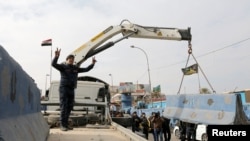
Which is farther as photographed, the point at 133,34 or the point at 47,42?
the point at 47,42

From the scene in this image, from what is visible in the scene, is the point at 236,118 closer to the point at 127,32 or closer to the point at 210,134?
the point at 127,32

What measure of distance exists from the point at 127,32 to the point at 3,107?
10185 mm

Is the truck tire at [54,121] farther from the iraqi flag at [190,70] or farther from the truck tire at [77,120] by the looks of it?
the iraqi flag at [190,70]

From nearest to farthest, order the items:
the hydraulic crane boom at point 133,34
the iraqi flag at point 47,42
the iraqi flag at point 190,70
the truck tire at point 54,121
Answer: the truck tire at point 54,121 → the hydraulic crane boom at point 133,34 → the iraqi flag at point 190,70 → the iraqi flag at point 47,42

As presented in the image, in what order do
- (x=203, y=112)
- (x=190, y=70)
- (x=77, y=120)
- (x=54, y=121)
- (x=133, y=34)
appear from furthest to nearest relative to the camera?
(x=190, y=70), (x=203, y=112), (x=133, y=34), (x=77, y=120), (x=54, y=121)

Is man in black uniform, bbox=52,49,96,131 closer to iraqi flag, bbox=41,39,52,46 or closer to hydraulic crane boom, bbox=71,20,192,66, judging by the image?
hydraulic crane boom, bbox=71,20,192,66

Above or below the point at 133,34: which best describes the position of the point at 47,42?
above

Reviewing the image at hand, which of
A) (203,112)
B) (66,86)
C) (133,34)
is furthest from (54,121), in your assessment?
(203,112)

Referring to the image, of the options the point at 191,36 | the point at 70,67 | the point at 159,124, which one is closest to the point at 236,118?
the point at 191,36

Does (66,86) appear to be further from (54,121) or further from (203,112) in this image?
(203,112)

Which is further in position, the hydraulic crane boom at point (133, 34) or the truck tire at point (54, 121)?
the hydraulic crane boom at point (133, 34)

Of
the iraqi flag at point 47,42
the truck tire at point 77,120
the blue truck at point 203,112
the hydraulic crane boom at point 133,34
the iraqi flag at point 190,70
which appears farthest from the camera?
the iraqi flag at point 47,42

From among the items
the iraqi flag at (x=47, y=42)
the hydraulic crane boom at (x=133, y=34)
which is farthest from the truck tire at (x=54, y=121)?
the iraqi flag at (x=47, y=42)

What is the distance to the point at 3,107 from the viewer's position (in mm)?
2133
